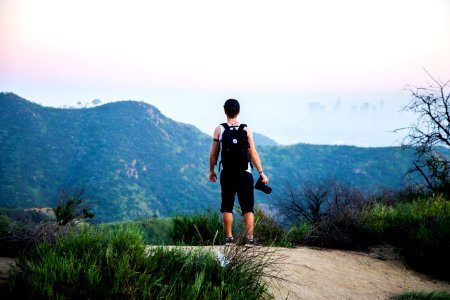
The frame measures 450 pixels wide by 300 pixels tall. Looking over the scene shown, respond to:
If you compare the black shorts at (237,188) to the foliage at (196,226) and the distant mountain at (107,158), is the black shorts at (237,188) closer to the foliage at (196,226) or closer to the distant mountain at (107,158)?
the foliage at (196,226)

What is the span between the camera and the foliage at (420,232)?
6.06 m

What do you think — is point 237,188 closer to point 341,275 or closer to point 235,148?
point 235,148

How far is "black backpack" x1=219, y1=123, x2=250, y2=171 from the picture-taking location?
5039 mm

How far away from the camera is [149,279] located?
321 cm

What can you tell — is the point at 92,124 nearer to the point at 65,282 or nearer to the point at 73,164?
the point at 73,164

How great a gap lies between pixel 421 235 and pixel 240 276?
4.36 meters

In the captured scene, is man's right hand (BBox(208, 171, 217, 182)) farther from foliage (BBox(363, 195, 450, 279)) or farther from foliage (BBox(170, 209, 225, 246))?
foliage (BBox(363, 195, 450, 279))

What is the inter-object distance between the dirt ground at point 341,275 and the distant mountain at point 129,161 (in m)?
65.3

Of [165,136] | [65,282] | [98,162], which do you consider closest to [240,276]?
[65,282]

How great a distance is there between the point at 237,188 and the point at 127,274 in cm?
237

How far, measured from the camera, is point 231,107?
5129 millimetres

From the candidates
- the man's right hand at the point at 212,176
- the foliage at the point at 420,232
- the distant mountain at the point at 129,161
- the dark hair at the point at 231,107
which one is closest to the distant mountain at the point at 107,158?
the distant mountain at the point at 129,161

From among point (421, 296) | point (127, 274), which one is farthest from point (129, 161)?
point (127, 274)

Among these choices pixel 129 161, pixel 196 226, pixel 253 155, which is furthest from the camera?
pixel 129 161
